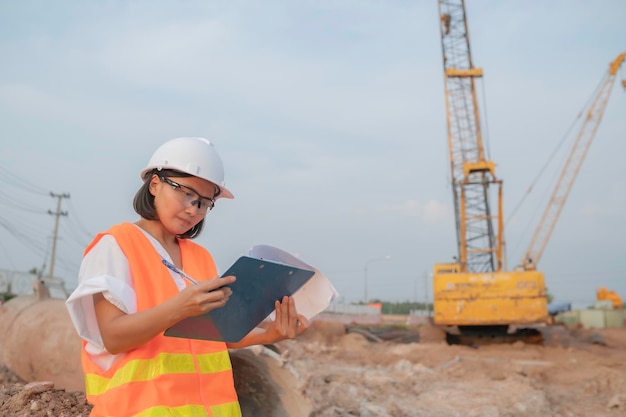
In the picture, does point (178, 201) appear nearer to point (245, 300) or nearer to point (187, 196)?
point (187, 196)

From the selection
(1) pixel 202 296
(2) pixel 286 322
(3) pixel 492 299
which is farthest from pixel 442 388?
(3) pixel 492 299

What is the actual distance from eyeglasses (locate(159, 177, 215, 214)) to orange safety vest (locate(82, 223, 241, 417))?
184 mm

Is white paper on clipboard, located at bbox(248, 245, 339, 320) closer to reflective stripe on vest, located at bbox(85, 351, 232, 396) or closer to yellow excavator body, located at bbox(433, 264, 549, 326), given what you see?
reflective stripe on vest, located at bbox(85, 351, 232, 396)

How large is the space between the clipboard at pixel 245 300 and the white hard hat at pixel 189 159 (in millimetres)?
434

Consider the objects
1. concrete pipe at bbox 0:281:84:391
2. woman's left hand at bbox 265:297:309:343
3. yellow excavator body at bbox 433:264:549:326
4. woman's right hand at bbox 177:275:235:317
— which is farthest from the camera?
yellow excavator body at bbox 433:264:549:326

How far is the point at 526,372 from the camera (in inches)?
378

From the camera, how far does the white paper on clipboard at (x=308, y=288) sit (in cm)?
196

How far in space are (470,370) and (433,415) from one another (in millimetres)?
4369

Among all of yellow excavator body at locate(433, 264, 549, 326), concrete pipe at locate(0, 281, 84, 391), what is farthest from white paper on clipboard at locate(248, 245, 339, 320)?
yellow excavator body at locate(433, 264, 549, 326)

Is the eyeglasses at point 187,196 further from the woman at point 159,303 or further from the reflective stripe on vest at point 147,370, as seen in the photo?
the reflective stripe on vest at point 147,370

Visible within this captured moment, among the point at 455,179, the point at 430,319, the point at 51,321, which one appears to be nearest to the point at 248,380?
Result: the point at 51,321

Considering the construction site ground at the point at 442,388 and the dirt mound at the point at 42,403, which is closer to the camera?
the dirt mound at the point at 42,403

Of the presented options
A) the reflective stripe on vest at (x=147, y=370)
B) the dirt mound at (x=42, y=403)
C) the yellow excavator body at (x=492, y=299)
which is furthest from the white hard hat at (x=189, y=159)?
the yellow excavator body at (x=492, y=299)

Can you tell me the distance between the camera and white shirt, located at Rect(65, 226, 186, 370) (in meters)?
1.68
